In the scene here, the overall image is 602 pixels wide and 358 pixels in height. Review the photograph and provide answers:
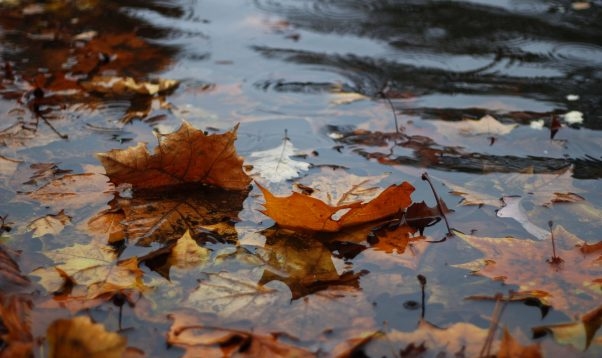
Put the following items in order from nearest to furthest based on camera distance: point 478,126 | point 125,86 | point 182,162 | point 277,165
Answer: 1. point 182,162
2. point 277,165
3. point 478,126
4. point 125,86

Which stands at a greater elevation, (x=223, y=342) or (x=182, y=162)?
(x=182, y=162)

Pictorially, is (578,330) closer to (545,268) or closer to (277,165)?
(545,268)

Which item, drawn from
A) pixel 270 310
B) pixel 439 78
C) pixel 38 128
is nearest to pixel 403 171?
pixel 270 310

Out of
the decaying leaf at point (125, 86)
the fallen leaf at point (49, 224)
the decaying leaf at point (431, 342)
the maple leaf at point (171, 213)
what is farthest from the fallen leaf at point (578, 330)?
the decaying leaf at point (125, 86)

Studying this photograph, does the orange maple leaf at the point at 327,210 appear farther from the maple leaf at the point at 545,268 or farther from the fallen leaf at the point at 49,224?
the fallen leaf at the point at 49,224

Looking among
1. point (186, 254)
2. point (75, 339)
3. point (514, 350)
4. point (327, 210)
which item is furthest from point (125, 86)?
point (514, 350)
